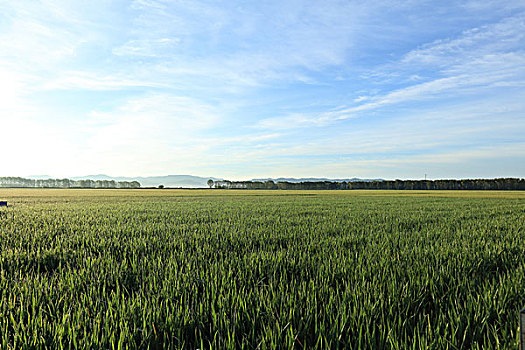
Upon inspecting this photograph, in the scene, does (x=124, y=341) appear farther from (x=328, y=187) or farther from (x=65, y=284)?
(x=328, y=187)

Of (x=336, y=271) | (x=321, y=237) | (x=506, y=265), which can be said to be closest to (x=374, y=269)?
(x=336, y=271)

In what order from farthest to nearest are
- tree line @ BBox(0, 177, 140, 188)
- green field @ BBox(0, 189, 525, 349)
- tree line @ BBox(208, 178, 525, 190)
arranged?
tree line @ BBox(0, 177, 140, 188)
tree line @ BBox(208, 178, 525, 190)
green field @ BBox(0, 189, 525, 349)

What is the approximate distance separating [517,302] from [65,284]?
17.1ft

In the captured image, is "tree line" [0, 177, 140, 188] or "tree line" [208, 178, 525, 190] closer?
"tree line" [208, 178, 525, 190]

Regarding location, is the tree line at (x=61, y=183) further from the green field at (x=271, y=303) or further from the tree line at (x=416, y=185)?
the green field at (x=271, y=303)

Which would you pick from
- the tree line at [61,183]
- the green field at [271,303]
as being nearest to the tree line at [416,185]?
the tree line at [61,183]

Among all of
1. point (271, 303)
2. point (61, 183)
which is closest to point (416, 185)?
point (271, 303)

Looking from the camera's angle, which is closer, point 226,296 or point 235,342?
point 235,342

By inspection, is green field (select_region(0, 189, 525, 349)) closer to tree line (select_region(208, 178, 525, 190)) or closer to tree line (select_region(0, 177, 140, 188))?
tree line (select_region(208, 178, 525, 190))

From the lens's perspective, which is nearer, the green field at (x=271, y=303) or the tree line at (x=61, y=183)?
the green field at (x=271, y=303)

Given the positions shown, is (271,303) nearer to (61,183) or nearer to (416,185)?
(416,185)

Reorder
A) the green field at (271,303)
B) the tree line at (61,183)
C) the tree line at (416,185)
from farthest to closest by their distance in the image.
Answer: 1. the tree line at (61,183)
2. the tree line at (416,185)
3. the green field at (271,303)

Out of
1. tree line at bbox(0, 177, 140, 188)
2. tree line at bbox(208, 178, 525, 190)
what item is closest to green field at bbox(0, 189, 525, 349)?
tree line at bbox(208, 178, 525, 190)

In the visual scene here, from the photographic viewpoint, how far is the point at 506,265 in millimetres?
5172
